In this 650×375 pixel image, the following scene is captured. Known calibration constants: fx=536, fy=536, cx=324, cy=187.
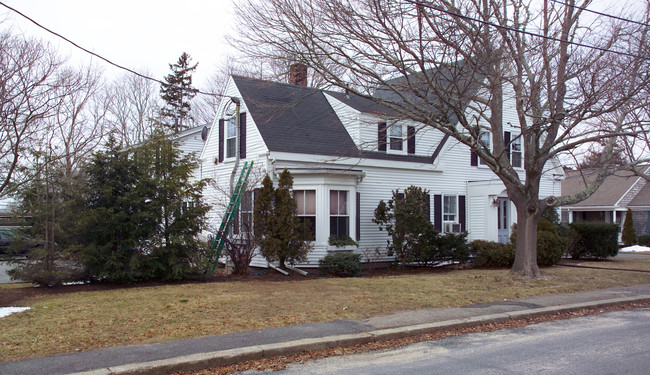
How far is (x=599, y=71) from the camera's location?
518 inches

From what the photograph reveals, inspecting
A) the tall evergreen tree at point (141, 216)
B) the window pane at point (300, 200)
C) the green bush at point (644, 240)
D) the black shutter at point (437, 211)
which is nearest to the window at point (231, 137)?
the window pane at point (300, 200)

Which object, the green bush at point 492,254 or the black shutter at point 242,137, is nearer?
the green bush at point 492,254

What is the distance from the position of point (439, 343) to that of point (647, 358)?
8.89 ft

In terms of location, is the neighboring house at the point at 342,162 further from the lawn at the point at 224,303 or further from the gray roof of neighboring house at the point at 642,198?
the gray roof of neighboring house at the point at 642,198

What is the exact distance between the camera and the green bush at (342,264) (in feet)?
51.8

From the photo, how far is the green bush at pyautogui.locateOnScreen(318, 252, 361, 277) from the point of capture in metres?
15.8

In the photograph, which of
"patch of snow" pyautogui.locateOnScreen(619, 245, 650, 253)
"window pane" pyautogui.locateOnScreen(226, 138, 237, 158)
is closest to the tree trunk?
"window pane" pyautogui.locateOnScreen(226, 138, 237, 158)

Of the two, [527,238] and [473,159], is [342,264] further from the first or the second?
[473,159]

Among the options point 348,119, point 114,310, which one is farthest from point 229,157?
point 114,310

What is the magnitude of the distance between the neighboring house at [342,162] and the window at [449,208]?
4 cm

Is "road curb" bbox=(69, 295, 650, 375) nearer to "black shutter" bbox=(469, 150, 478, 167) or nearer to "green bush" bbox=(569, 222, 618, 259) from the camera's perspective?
"green bush" bbox=(569, 222, 618, 259)

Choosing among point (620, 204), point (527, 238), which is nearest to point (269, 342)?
point (527, 238)

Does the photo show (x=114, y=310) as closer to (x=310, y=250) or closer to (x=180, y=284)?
(x=180, y=284)

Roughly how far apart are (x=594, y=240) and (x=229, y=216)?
46.6ft
